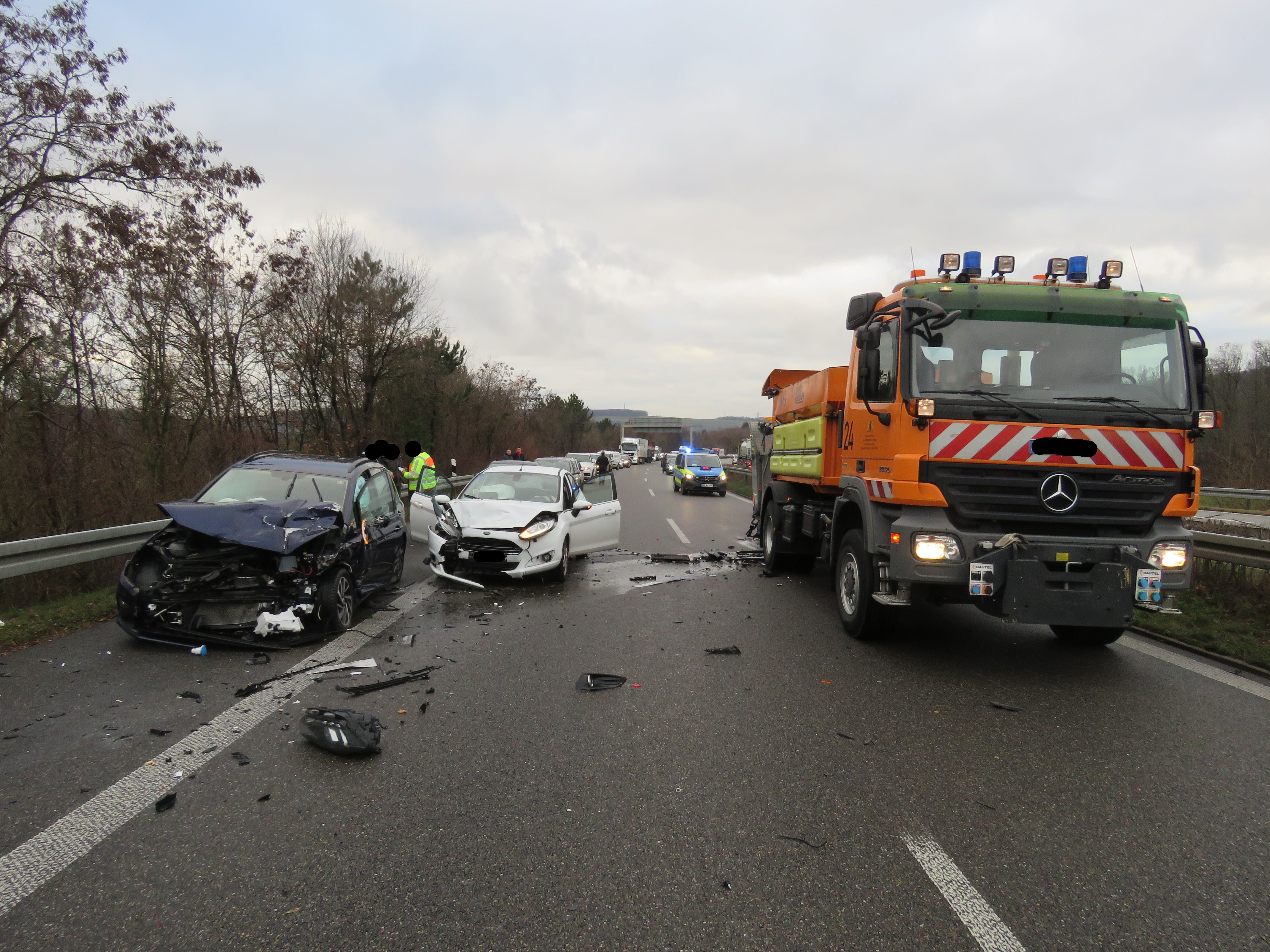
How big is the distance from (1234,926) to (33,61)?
47.4ft

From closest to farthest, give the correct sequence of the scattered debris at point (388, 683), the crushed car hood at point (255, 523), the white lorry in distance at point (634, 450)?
the scattered debris at point (388, 683), the crushed car hood at point (255, 523), the white lorry in distance at point (634, 450)

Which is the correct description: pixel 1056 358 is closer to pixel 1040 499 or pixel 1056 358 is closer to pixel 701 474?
pixel 1040 499

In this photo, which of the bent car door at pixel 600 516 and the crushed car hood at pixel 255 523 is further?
the bent car door at pixel 600 516

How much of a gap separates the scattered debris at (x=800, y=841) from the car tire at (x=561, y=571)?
20.8 ft

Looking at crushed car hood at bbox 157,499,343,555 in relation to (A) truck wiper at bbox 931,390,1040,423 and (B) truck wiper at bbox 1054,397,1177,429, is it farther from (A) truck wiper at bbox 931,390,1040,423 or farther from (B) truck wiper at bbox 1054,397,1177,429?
(B) truck wiper at bbox 1054,397,1177,429

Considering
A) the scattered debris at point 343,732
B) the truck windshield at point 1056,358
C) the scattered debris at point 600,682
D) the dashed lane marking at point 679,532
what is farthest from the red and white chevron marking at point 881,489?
the dashed lane marking at point 679,532

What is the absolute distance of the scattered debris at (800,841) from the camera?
300cm

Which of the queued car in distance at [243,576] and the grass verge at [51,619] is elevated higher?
the queued car in distance at [243,576]

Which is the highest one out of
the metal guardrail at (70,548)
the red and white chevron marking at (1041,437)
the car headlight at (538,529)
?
the red and white chevron marking at (1041,437)

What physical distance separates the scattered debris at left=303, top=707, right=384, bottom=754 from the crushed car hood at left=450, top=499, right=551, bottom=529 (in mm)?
4771

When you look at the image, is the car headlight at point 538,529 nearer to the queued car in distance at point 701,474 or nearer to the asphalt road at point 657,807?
the asphalt road at point 657,807

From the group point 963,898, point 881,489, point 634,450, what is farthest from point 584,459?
point 634,450

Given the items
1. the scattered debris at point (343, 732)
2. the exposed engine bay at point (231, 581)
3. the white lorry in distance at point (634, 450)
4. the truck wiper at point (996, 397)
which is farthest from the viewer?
the white lorry in distance at point (634, 450)

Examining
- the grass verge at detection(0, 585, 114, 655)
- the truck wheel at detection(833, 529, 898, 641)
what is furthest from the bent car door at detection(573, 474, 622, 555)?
the grass verge at detection(0, 585, 114, 655)
